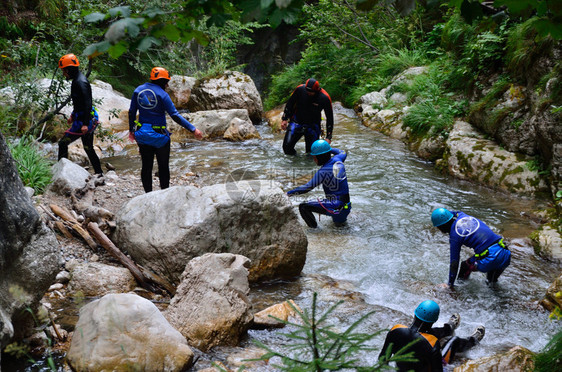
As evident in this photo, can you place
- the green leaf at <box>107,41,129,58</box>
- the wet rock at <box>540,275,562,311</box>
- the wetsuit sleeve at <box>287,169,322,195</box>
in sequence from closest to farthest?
the green leaf at <box>107,41,129,58</box>, the wet rock at <box>540,275,562,311</box>, the wetsuit sleeve at <box>287,169,322,195</box>

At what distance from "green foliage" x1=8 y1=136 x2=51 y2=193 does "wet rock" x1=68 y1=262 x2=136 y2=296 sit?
214 cm

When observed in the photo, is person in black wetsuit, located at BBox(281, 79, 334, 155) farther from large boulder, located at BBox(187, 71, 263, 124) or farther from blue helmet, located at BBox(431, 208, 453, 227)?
large boulder, located at BBox(187, 71, 263, 124)

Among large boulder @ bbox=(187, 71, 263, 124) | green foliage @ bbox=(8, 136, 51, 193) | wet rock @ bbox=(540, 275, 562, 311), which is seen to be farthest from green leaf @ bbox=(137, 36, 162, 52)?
large boulder @ bbox=(187, 71, 263, 124)

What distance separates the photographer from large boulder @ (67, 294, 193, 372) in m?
3.05

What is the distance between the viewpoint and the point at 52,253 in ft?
11.3

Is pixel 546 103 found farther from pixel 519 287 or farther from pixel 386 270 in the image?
pixel 386 270

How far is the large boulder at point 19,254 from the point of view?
2.99 metres

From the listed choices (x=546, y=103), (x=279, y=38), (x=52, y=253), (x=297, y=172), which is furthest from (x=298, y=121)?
(x=279, y=38)

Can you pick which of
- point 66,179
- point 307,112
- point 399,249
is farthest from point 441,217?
point 307,112

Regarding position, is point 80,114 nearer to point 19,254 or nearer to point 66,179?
point 66,179

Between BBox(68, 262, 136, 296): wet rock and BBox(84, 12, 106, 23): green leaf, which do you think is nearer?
BBox(84, 12, 106, 23): green leaf

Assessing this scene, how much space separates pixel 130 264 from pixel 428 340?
9.92 ft

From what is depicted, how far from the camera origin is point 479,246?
5.15 meters

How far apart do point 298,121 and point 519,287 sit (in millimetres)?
5958
